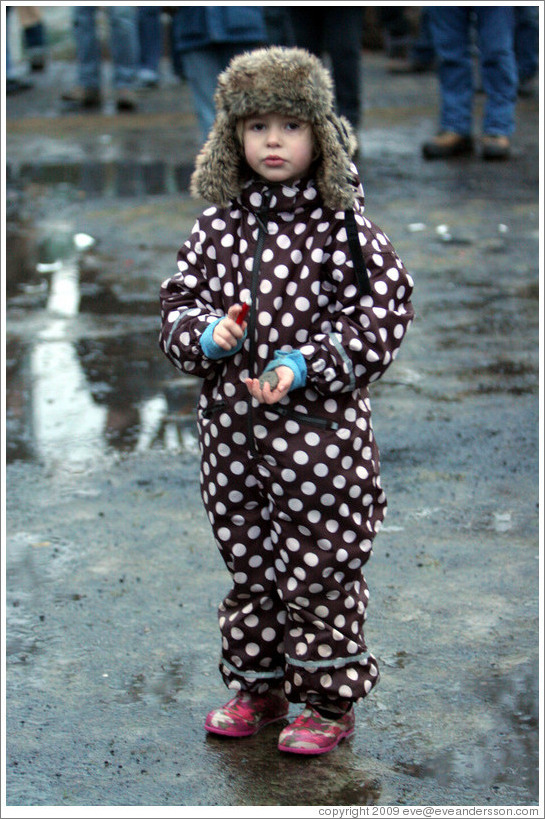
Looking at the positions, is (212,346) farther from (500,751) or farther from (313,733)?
(500,751)

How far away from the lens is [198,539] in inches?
170

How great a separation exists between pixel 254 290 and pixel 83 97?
957 cm

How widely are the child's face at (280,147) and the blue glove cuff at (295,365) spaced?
1.35ft

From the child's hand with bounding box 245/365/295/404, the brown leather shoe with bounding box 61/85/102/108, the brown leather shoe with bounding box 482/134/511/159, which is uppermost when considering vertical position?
the brown leather shoe with bounding box 61/85/102/108

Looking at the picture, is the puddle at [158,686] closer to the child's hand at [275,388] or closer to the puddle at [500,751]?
the puddle at [500,751]

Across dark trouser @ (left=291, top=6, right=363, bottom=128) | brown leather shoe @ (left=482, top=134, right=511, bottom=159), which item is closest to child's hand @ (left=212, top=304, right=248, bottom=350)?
dark trouser @ (left=291, top=6, right=363, bottom=128)

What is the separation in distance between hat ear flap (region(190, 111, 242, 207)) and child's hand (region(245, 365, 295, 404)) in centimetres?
46

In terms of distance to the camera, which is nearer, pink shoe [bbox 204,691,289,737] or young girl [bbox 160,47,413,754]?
young girl [bbox 160,47,413,754]

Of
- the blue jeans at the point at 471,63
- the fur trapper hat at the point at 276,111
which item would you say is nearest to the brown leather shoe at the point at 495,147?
the blue jeans at the point at 471,63

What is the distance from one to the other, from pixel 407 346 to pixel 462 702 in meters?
2.98

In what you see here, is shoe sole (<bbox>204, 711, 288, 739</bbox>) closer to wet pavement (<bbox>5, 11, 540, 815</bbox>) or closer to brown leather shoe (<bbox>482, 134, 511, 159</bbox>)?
wet pavement (<bbox>5, 11, 540, 815</bbox>)

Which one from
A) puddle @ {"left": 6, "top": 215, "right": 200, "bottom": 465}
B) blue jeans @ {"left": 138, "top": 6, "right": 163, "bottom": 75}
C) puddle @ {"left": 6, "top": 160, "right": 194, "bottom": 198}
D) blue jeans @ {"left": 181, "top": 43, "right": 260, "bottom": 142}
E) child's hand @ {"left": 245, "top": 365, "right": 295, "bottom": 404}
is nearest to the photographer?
child's hand @ {"left": 245, "top": 365, "right": 295, "bottom": 404}

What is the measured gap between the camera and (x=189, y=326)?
3.06 meters

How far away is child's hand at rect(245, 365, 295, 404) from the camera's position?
287 cm
